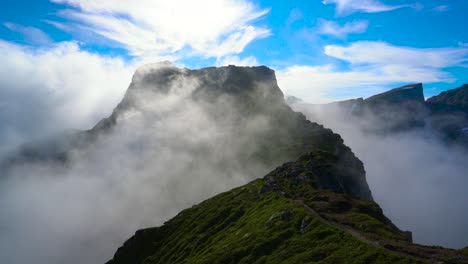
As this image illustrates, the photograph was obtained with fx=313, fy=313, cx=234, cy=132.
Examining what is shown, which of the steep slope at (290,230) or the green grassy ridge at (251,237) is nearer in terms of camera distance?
the steep slope at (290,230)

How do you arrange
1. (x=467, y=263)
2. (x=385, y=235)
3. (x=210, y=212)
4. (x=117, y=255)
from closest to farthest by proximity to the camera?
1. (x=467, y=263)
2. (x=385, y=235)
3. (x=210, y=212)
4. (x=117, y=255)

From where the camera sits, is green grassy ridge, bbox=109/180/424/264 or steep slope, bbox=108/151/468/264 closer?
steep slope, bbox=108/151/468/264

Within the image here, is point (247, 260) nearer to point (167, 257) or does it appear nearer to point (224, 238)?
point (224, 238)

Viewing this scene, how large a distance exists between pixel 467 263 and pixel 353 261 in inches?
756

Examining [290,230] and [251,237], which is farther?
[251,237]

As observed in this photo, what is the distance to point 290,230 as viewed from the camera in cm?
8794

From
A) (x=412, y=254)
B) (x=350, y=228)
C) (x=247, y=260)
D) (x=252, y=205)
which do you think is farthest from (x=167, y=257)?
(x=412, y=254)

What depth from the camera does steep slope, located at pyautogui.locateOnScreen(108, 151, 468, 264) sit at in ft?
215

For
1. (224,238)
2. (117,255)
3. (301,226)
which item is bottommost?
(117,255)

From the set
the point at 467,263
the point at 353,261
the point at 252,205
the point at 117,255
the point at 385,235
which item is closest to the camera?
the point at 467,263

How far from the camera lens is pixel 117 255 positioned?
174000 millimetres

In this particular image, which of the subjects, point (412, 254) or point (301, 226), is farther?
point (301, 226)

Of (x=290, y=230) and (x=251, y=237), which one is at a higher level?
(x=290, y=230)

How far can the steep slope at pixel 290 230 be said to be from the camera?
2581 inches
